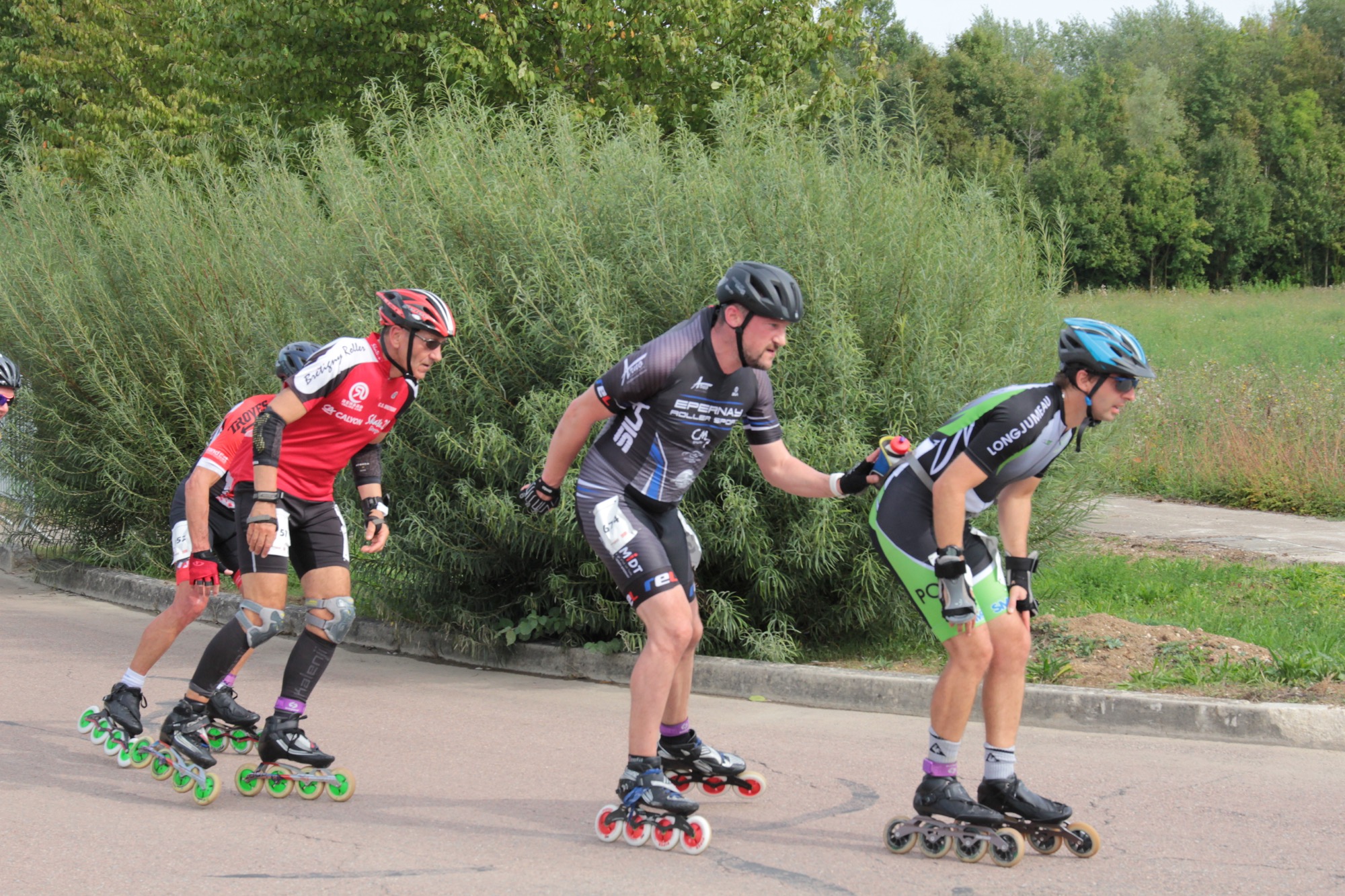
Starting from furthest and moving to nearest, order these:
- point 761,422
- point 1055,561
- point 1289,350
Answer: point 1289,350 → point 1055,561 → point 761,422

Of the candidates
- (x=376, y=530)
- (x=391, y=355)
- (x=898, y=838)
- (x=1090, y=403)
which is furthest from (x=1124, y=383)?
(x=376, y=530)

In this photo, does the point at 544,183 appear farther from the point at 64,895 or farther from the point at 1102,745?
the point at 64,895

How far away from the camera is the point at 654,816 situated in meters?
4.70

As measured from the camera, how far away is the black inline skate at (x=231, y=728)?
19.9 feet

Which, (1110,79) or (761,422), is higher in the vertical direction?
(1110,79)

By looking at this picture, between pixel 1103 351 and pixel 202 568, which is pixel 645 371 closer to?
pixel 1103 351

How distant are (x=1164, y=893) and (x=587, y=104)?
487 inches

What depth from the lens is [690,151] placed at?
27.7 ft

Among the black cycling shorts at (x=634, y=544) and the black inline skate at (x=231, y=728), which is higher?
the black cycling shorts at (x=634, y=544)

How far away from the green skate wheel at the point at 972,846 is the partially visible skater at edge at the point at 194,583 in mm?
3158

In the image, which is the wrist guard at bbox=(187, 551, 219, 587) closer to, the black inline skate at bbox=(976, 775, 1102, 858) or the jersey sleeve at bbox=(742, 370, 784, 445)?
the jersey sleeve at bbox=(742, 370, 784, 445)

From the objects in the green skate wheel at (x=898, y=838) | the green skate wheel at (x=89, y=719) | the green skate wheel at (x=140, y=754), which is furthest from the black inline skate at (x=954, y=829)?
the green skate wheel at (x=89, y=719)

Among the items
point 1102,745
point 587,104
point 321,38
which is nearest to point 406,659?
point 1102,745

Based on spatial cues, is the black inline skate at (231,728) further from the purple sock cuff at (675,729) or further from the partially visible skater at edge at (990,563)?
the partially visible skater at edge at (990,563)
